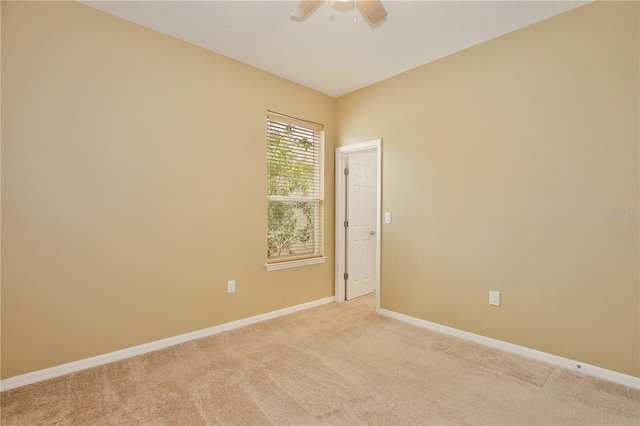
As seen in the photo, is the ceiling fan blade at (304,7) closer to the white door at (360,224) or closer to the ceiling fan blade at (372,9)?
the ceiling fan blade at (372,9)

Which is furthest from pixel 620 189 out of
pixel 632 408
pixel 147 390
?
pixel 147 390

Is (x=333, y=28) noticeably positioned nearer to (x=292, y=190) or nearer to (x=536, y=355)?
(x=292, y=190)

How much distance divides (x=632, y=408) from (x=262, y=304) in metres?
2.98

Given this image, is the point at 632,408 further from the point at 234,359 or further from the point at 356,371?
the point at 234,359

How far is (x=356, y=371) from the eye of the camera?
233 cm

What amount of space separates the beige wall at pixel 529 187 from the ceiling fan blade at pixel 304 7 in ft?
5.58

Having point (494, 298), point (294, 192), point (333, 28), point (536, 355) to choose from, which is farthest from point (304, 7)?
point (536, 355)

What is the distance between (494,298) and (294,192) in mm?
2362

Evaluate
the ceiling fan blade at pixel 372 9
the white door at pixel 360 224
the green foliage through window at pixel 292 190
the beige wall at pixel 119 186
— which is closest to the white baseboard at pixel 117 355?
the beige wall at pixel 119 186

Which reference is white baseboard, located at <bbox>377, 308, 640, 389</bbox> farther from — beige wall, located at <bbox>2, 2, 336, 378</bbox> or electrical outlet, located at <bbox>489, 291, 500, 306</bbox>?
beige wall, located at <bbox>2, 2, 336, 378</bbox>

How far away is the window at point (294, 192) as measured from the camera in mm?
3531

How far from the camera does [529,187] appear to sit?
258 cm

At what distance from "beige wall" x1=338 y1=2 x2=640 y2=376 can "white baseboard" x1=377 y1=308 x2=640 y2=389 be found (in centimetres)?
5

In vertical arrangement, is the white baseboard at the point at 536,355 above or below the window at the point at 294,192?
below
